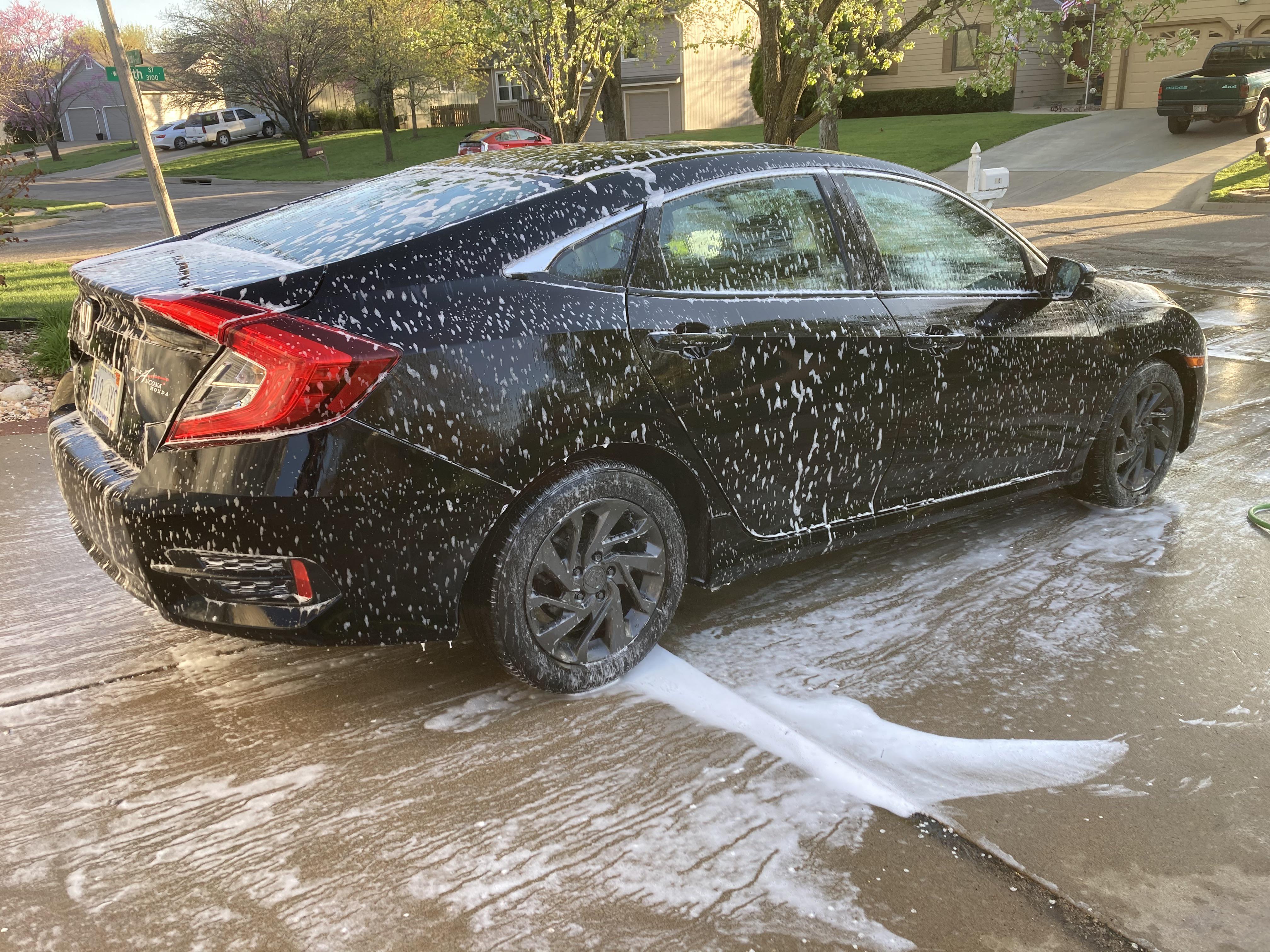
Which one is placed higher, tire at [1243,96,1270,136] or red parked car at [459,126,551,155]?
red parked car at [459,126,551,155]

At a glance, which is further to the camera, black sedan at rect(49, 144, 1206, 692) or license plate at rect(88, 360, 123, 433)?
license plate at rect(88, 360, 123, 433)

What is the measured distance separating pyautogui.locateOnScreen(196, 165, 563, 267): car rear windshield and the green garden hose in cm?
344

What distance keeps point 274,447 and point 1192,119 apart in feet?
84.7

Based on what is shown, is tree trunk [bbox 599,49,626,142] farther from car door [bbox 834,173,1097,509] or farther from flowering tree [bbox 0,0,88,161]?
flowering tree [bbox 0,0,88,161]

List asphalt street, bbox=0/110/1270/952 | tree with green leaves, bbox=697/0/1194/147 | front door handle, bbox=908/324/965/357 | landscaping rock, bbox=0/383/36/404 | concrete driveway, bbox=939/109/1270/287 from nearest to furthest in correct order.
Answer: asphalt street, bbox=0/110/1270/952
front door handle, bbox=908/324/965/357
landscaping rock, bbox=0/383/36/404
tree with green leaves, bbox=697/0/1194/147
concrete driveway, bbox=939/109/1270/287

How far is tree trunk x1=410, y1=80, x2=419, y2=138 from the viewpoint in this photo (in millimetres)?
41312

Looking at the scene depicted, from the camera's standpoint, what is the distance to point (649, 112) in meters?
40.8

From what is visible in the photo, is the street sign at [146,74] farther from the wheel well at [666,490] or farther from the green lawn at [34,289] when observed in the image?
the wheel well at [666,490]

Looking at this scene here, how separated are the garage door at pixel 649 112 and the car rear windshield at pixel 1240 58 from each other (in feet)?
68.4

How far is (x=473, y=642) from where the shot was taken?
143 inches

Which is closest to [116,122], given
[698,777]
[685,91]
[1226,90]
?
[685,91]

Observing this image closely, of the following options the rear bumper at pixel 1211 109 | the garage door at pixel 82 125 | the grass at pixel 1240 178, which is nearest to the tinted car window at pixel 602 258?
the grass at pixel 1240 178

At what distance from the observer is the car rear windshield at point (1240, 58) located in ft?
74.4

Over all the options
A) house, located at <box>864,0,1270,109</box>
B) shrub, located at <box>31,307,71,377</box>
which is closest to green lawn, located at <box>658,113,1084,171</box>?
house, located at <box>864,0,1270,109</box>
